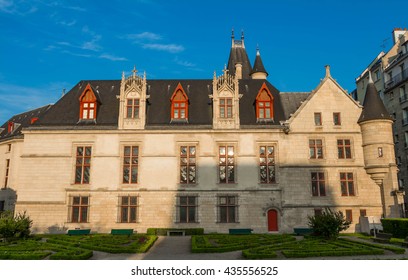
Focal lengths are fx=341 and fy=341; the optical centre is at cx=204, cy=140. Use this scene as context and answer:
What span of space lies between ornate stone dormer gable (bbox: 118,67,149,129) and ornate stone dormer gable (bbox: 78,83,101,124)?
111 inches

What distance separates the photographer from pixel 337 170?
3092cm

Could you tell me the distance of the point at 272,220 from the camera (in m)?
30.2

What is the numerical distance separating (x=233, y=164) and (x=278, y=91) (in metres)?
10.6

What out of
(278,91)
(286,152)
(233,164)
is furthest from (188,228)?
(278,91)

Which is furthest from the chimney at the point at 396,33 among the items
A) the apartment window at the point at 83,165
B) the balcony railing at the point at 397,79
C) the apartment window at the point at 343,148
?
the apartment window at the point at 83,165

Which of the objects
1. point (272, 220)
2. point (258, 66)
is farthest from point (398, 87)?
point (272, 220)

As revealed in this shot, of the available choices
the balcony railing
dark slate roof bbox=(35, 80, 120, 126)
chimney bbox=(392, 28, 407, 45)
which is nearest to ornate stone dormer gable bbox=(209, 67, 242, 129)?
dark slate roof bbox=(35, 80, 120, 126)

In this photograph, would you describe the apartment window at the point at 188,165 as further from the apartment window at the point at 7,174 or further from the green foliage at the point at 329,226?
the apartment window at the point at 7,174

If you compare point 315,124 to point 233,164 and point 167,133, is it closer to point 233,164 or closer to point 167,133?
point 233,164

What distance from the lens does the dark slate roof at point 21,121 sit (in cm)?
3755

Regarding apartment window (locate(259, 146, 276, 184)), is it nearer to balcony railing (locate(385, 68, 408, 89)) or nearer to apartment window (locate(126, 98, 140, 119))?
apartment window (locate(126, 98, 140, 119))

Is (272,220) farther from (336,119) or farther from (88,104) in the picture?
(88,104)

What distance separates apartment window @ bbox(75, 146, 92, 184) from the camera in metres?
31.0
